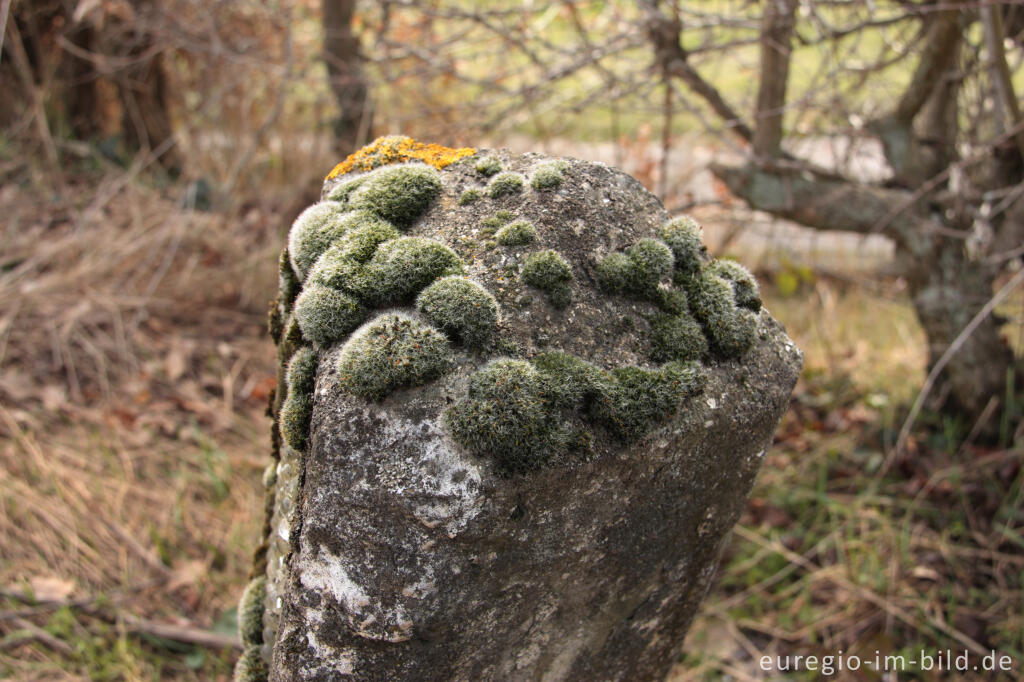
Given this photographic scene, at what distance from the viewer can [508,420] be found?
1570 mm

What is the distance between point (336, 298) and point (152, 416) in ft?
9.58

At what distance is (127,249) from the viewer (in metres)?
4.82

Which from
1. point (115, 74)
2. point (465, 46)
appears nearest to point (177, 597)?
point (465, 46)

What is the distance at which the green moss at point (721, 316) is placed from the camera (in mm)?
1910

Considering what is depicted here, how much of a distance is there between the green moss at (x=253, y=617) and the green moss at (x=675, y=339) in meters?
1.22

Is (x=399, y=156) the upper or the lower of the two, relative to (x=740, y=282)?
upper

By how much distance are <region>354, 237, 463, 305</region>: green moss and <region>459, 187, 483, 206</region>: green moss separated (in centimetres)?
22

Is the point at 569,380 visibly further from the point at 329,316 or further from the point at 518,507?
the point at 329,316

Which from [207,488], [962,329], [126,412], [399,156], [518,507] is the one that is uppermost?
[399,156]

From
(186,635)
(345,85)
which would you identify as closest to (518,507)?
(186,635)

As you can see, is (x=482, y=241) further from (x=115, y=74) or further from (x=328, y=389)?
(x=115, y=74)

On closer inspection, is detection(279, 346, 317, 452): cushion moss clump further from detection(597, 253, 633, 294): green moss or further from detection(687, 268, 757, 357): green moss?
detection(687, 268, 757, 357): green moss

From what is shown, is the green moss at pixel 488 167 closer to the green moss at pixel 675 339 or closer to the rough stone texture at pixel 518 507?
the rough stone texture at pixel 518 507

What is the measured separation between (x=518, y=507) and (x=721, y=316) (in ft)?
2.33
